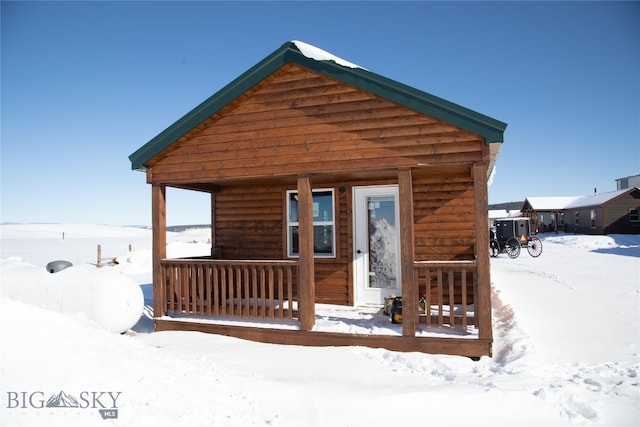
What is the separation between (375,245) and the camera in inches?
302

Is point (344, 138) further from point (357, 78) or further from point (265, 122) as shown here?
point (265, 122)

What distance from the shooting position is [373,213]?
25.2ft

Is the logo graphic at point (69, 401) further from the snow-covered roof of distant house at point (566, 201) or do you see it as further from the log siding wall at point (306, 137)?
the snow-covered roof of distant house at point (566, 201)

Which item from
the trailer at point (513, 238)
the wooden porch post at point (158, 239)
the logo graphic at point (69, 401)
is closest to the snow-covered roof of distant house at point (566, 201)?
the trailer at point (513, 238)

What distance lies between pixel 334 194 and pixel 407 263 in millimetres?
2715

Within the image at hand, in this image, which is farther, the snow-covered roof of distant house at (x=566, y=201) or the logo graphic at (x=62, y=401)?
the snow-covered roof of distant house at (x=566, y=201)

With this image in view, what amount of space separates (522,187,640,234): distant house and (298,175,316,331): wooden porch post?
108 ft

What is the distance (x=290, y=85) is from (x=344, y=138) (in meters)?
1.25

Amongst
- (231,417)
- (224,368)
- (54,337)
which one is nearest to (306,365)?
(224,368)

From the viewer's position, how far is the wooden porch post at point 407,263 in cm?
551

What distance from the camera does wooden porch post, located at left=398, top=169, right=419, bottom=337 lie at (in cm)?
551

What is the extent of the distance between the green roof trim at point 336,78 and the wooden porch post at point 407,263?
0.95 metres

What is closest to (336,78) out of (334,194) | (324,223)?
(334,194)

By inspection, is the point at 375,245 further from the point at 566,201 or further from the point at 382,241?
the point at 566,201
